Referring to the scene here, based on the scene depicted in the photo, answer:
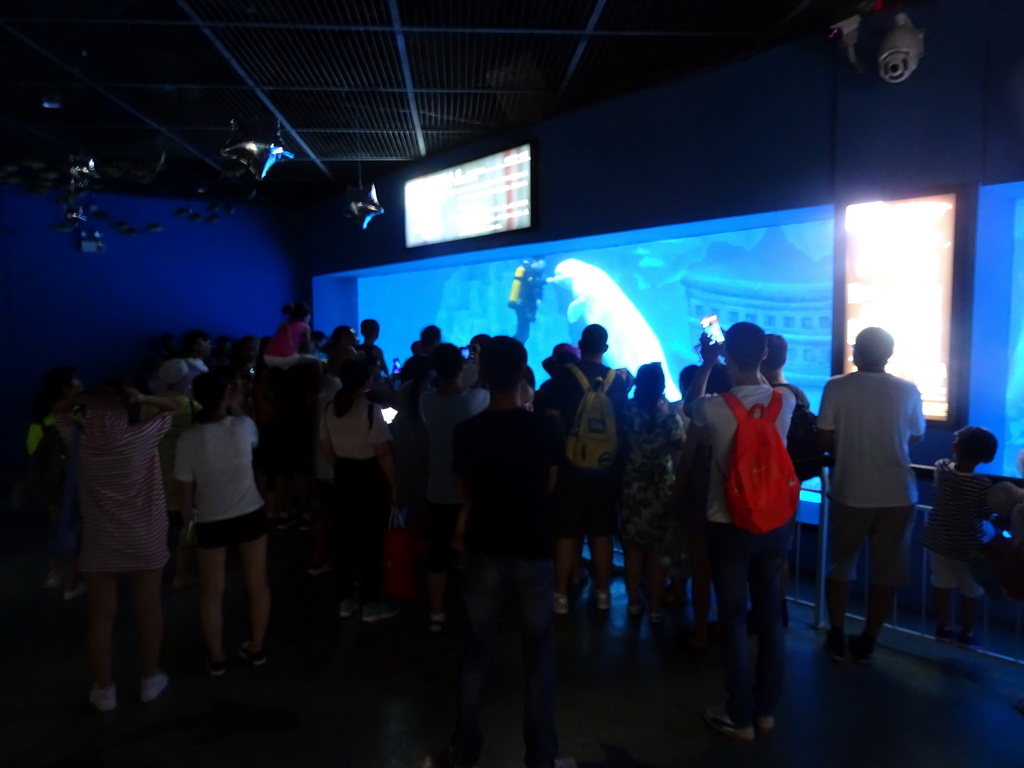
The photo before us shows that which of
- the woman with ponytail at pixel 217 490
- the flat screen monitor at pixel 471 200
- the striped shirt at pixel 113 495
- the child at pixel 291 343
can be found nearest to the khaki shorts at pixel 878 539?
the woman with ponytail at pixel 217 490

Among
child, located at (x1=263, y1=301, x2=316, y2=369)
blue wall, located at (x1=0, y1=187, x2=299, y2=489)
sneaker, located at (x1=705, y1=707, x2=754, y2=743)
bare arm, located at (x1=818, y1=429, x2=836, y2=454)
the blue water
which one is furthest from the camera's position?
the blue water

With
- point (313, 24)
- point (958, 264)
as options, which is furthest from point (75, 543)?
point (958, 264)

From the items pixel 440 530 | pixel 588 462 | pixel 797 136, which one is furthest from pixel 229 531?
pixel 797 136

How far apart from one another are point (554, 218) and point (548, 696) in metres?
4.94

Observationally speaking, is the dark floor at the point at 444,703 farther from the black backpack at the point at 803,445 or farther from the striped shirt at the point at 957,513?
the black backpack at the point at 803,445

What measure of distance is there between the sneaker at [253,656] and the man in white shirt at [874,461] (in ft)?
10.0

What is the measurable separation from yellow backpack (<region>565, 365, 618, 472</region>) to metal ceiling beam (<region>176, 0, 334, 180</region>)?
11.8ft

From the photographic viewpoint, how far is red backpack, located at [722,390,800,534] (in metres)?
2.61

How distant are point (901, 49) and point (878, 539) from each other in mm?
2821

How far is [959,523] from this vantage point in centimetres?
346

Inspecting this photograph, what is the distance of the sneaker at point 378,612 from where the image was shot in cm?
406

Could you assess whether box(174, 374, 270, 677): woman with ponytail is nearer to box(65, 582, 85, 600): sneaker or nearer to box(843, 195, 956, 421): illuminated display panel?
box(65, 582, 85, 600): sneaker

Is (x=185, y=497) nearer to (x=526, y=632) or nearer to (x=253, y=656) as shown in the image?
(x=253, y=656)

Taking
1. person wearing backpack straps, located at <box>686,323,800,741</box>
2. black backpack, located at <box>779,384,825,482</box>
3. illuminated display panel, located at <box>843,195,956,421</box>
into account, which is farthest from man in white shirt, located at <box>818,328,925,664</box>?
illuminated display panel, located at <box>843,195,956,421</box>
